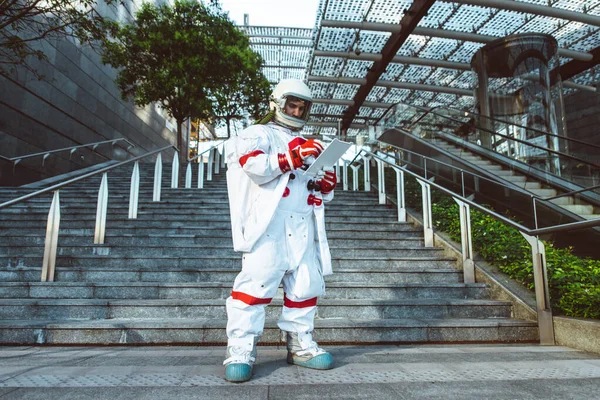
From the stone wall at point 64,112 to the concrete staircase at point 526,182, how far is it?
7.90 meters

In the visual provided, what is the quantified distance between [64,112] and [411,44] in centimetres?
1197

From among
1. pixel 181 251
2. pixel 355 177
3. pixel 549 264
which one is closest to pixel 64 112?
pixel 355 177

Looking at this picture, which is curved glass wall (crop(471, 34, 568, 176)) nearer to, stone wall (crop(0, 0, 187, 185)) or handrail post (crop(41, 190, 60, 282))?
handrail post (crop(41, 190, 60, 282))

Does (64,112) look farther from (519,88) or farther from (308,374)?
(519,88)

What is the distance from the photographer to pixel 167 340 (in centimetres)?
317

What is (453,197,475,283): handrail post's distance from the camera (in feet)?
14.4

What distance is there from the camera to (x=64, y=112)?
11.1m

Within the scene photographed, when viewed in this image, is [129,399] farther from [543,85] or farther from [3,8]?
[543,85]

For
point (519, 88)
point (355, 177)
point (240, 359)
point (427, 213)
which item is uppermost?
point (519, 88)

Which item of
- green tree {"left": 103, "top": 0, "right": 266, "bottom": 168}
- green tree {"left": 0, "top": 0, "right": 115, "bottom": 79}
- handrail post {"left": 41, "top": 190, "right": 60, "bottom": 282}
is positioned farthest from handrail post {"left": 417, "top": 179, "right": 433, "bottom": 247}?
green tree {"left": 103, "top": 0, "right": 266, "bottom": 168}

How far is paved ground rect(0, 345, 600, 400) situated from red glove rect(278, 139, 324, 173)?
3.80 ft

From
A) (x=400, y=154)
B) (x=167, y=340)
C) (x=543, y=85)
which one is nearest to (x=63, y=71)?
(x=400, y=154)

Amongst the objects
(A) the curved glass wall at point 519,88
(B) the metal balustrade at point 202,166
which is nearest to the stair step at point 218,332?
(B) the metal balustrade at point 202,166

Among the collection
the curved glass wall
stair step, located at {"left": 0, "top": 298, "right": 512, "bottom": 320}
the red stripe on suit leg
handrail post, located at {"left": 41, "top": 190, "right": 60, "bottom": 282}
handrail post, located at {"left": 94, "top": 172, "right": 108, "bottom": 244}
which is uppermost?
the curved glass wall
